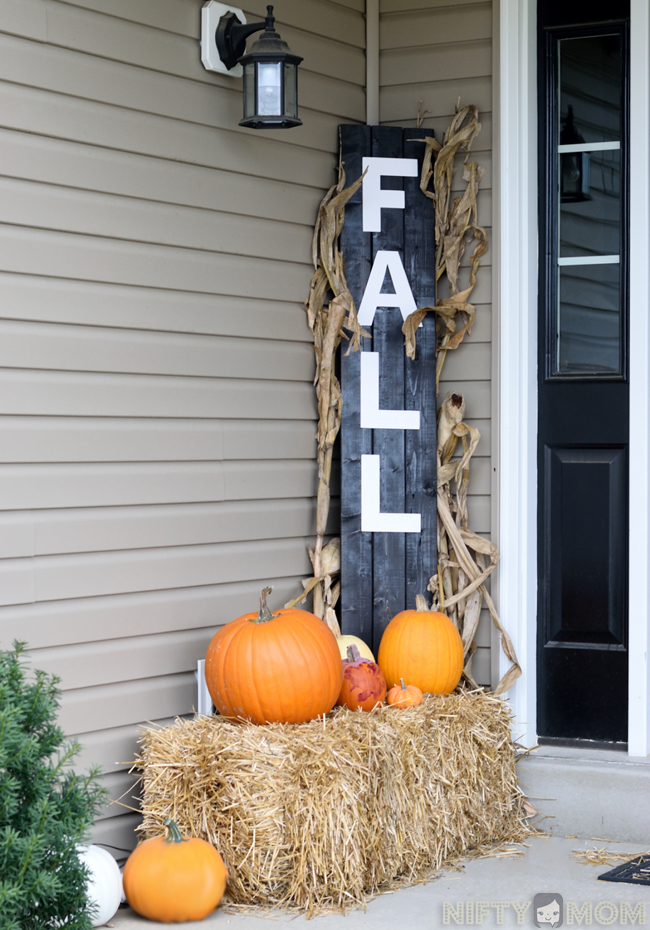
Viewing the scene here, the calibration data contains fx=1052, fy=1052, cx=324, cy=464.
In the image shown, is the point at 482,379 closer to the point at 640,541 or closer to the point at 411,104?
the point at 640,541

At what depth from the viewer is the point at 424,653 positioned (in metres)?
3.36

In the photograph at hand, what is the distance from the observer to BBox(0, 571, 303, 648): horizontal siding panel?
2822mm

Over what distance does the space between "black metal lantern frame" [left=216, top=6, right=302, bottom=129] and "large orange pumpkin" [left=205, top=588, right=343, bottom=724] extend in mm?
1440

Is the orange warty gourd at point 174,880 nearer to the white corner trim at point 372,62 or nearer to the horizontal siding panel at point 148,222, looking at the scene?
the horizontal siding panel at point 148,222

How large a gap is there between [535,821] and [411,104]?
2.53 metres

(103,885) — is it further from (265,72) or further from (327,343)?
(265,72)

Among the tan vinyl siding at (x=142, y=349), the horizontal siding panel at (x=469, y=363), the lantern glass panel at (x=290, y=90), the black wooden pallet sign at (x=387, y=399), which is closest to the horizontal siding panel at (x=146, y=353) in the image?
the tan vinyl siding at (x=142, y=349)

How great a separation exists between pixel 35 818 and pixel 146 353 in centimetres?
146

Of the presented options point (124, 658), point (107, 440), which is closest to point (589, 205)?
point (107, 440)

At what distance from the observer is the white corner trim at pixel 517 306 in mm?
3588

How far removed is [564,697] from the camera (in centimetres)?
361

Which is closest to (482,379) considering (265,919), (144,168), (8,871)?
(144,168)

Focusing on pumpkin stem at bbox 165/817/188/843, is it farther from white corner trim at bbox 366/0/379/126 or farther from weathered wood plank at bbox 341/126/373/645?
white corner trim at bbox 366/0/379/126

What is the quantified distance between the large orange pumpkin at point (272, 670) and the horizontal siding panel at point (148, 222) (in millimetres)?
1137
